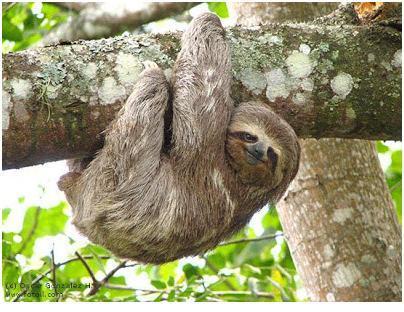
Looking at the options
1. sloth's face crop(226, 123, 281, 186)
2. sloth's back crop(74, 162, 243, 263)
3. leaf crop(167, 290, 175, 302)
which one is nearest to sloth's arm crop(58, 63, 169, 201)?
sloth's back crop(74, 162, 243, 263)

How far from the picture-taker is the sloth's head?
18.1 feet

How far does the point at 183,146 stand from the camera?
18.0 feet

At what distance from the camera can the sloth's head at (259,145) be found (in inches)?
217

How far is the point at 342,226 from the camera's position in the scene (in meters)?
7.41

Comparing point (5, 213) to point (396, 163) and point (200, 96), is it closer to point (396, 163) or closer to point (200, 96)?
point (200, 96)

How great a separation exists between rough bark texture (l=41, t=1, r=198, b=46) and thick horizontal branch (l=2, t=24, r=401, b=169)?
14.8 ft

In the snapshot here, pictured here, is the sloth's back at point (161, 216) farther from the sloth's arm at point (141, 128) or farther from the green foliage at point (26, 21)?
the green foliage at point (26, 21)

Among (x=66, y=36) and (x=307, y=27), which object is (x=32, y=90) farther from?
(x=66, y=36)

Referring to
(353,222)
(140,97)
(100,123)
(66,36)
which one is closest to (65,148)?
(100,123)

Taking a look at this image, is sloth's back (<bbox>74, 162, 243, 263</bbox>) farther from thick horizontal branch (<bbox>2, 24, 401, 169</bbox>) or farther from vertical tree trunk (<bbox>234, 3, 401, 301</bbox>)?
vertical tree trunk (<bbox>234, 3, 401, 301</bbox>)

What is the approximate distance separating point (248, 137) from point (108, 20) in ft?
16.8

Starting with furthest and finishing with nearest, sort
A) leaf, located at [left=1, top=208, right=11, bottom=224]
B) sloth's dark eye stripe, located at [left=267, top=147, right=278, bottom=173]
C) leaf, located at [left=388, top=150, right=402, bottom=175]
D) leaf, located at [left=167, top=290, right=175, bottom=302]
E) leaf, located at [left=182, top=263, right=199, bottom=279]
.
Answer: leaf, located at [left=388, top=150, right=402, bottom=175]
leaf, located at [left=1, top=208, right=11, bottom=224]
leaf, located at [left=182, top=263, right=199, bottom=279]
leaf, located at [left=167, top=290, right=175, bottom=302]
sloth's dark eye stripe, located at [left=267, top=147, right=278, bottom=173]

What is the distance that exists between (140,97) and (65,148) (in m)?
0.69

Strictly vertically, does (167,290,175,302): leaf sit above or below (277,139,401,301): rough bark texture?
below
